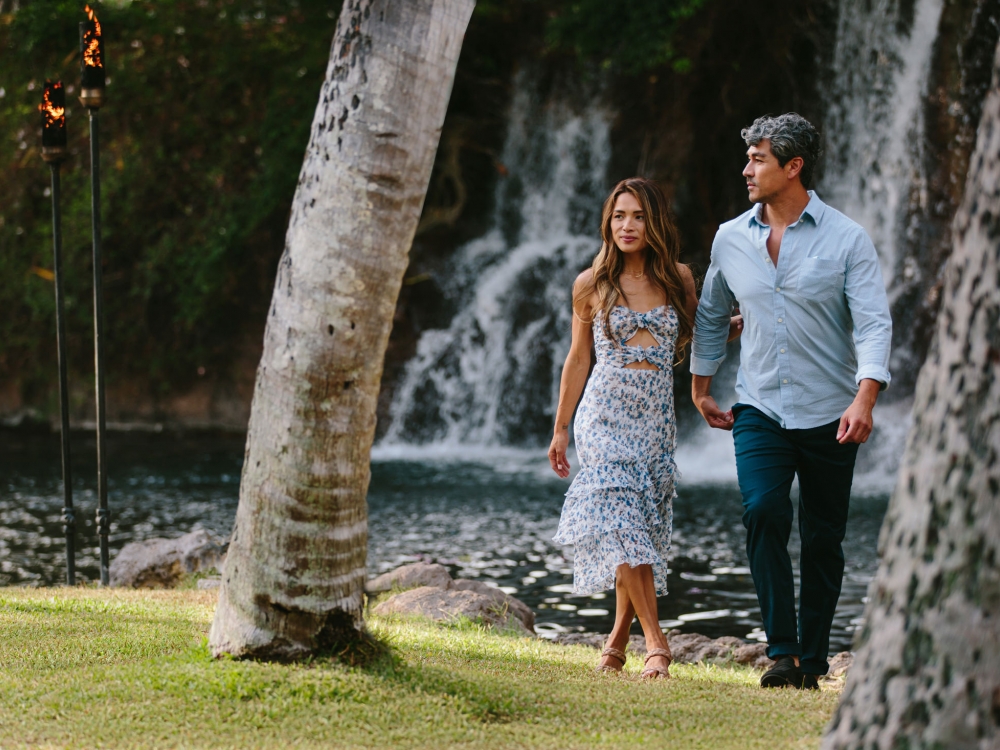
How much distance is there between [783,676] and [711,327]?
1.51m

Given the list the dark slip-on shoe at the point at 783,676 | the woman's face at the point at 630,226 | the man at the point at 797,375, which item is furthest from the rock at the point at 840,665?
the woman's face at the point at 630,226

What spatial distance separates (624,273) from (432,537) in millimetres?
6015

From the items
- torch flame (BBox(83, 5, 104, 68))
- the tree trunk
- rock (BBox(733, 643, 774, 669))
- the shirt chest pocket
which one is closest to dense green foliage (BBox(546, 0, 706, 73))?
torch flame (BBox(83, 5, 104, 68))

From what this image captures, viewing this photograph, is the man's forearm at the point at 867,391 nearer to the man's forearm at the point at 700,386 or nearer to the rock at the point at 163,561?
the man's forearm at the point at 700,386

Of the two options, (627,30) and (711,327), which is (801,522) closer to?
(711,327)

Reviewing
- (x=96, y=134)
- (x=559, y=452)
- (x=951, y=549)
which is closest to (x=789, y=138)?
(x=559, y=452)

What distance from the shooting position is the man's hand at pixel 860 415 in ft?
13.8

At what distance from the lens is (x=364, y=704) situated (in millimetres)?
3500

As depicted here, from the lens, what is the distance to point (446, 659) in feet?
14.1

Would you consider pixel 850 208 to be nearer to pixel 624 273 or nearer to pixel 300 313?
pixel 624 273

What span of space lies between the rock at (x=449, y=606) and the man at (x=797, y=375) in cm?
228

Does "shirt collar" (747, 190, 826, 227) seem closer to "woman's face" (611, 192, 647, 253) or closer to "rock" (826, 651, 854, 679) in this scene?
"woman's face" (611, 192, 647, 253)

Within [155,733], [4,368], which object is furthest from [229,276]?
[155,733]

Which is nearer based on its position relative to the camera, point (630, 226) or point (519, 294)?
point (630, 226)
